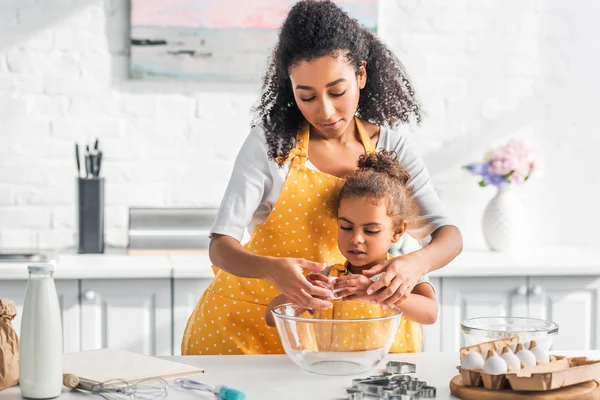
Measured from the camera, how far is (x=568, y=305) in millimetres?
3164

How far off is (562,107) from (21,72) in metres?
2.20

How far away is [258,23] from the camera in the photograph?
3.45 m

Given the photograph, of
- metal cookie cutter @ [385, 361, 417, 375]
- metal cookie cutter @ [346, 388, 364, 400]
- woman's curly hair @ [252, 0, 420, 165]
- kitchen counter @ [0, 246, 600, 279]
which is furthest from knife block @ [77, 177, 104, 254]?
metal cookie cutter @ [346, 388, 364, 400]

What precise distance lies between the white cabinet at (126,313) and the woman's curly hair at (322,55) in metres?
1.03

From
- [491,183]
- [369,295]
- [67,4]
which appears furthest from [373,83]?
[67,4]

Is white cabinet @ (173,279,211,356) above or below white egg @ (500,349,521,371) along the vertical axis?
below

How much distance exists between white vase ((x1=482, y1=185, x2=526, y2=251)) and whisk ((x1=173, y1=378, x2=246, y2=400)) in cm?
214

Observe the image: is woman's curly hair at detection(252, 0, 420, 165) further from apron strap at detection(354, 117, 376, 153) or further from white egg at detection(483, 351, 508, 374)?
white egg at detection(483, 351, 508, 374)

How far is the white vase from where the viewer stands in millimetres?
3393

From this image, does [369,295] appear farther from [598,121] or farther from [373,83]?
[598,121]

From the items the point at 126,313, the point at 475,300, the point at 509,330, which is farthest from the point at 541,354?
the point at 126,313

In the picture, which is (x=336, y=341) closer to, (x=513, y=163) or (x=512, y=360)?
(x=512, y=360)

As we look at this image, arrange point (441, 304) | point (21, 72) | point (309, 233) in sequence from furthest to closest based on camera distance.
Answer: point (21, 72), point (441, 304), point (309, 233)

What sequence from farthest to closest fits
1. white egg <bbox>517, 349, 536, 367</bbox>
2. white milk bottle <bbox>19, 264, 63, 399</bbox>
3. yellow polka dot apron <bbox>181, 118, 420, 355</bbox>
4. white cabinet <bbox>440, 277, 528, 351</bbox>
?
white cabinet <bbox>440, 277, 528, 351</bbox>
yellow polka dot apron <bbox>181, 118, 420, 355</bbox>
white egg <bbox>517, 349, 536, 367</bbox>
white milk bottle <bbox>19, 264, 63, 399</bbox>
